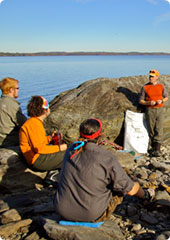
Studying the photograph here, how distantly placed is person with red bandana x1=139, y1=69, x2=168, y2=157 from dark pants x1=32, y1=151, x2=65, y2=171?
12.0 ft

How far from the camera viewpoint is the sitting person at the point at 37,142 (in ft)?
15.1

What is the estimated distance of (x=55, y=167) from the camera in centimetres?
508

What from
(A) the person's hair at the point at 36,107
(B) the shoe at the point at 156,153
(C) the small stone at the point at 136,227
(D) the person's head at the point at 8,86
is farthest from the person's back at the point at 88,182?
(B) the shoe at the point at 156,153

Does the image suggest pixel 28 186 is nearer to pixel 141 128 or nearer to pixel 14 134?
pixel 14 134

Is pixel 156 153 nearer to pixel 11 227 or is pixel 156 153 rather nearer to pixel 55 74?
pixel 11 227

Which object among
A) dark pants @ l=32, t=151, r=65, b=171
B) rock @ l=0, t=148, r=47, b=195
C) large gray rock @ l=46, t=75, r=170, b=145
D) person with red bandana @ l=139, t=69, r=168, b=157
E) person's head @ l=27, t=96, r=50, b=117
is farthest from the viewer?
person with red bandana @ l=139, t=69, r=168, b=157

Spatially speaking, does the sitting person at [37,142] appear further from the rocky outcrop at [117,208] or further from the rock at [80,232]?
the rock at [80,232]

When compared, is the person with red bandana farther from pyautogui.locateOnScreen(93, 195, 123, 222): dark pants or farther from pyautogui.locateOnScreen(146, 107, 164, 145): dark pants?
pyautogui.locateOnScreen(93, 195, 123, 222): dark pants

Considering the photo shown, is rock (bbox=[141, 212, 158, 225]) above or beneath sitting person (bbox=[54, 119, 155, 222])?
beneath

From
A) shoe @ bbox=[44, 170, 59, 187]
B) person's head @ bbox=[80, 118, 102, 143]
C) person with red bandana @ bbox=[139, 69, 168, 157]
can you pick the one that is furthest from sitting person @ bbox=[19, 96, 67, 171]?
person with red bandana @ bbox=[139, 69, 168, 157]

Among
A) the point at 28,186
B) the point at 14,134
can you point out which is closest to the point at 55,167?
the point at 28,186

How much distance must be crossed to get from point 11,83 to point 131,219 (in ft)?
12.1

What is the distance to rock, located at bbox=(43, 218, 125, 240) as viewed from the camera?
3070mm

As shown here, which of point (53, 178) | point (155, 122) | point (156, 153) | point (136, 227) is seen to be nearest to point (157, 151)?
point (156, 153)
